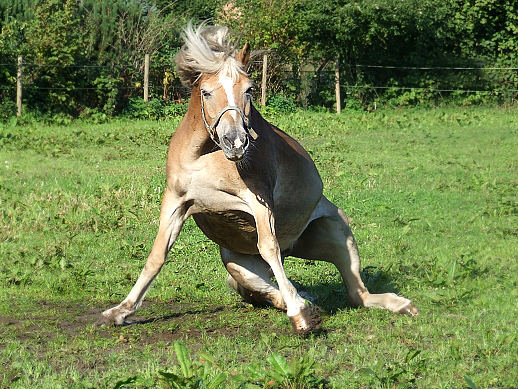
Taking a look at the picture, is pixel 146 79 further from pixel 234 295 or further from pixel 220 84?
pixel 220 84

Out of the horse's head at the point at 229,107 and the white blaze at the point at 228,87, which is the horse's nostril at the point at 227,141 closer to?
the horse's head at the point at 229,107

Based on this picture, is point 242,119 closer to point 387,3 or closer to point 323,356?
point 323,356

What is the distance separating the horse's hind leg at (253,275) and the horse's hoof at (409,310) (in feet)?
3.42

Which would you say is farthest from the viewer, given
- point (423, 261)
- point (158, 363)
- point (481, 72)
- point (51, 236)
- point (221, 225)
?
point (481, 72)

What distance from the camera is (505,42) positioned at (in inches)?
1173

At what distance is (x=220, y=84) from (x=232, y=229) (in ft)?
4.33

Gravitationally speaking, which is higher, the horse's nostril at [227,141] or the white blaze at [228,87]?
the white blaze at [228,87]

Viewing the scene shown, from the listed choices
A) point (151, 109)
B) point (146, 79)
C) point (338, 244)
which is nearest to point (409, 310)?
point (338, 244)

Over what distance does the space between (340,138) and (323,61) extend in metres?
9.01

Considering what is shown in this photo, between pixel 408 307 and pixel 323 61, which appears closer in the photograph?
pixel 408 307

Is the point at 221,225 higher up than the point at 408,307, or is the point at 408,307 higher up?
the point at 221,225

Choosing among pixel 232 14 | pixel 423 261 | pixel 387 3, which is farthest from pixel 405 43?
pixel 423 261

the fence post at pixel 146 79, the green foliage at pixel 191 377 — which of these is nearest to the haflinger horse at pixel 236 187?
the green foliage at pixel 191 377

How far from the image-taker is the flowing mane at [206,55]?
6109mm
